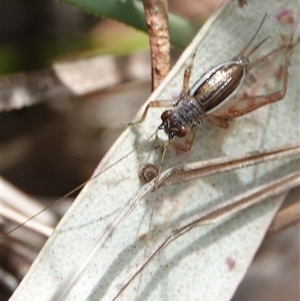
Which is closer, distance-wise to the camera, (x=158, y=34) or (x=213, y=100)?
(x=158, y=34)

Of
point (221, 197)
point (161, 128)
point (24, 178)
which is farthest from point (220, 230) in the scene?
point (24, 178)

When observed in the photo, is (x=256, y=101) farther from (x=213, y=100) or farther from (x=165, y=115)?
(x=165, y=115)

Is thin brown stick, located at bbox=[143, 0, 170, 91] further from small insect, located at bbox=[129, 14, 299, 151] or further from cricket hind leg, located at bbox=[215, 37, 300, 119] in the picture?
cricket hind leg, located at bbox=[215, 37, 300, 119]

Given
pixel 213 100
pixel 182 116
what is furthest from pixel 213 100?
pixel 182 116

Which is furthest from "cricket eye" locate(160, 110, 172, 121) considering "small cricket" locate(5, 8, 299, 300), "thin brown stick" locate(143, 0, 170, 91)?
"thin brown stick" locate(143, 0, 170, 91)

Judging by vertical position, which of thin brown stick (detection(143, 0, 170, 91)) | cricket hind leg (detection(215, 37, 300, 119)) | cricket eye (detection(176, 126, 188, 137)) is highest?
cricket hind leg (detection(215, 37, 300, 119))

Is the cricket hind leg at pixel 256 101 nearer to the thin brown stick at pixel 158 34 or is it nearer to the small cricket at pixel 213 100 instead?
the small cricket at pixel 213 100

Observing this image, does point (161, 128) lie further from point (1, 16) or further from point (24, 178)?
point (1, 16)

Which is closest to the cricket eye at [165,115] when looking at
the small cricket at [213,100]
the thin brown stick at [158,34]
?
the small cricket at [213,100]
